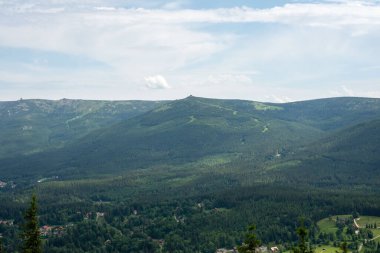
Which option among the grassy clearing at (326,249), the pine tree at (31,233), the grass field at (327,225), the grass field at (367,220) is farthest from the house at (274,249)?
the pine tree at (31,233)

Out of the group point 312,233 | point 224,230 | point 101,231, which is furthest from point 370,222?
point 101,231

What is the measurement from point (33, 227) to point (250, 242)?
30.0 m

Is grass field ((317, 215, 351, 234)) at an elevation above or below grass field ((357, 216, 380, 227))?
below

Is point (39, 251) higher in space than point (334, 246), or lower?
higher

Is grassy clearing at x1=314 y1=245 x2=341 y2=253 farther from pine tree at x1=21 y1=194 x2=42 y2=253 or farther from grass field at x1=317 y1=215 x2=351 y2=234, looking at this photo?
pine tree at x1=21 y1=194 x2=42 y2=253

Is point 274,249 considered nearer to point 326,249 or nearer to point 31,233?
point 326,249

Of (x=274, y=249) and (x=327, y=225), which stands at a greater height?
(x=327, y=225)

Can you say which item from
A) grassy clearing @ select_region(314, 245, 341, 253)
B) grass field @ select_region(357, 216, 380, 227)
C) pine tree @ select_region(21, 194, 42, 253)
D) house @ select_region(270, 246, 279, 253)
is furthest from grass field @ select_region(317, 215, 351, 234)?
pine tree @ select_region(21, 194, 42, 253)

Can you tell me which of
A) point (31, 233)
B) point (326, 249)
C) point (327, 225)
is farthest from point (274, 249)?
point (31, 233)

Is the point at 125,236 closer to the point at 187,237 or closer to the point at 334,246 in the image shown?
the point at 187,237

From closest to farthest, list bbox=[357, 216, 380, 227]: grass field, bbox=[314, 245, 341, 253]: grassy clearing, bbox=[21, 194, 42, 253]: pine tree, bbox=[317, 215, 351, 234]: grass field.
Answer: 1. bbox=[21, 194, 42, 253]: pine tree
2. bbox=[314, 245, 341, 253]: grassy clearing
3. bbox=[317, 215, 351, 234]: grass field
4. bbox=[357, 216, 380, 227]: grass field

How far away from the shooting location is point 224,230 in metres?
192

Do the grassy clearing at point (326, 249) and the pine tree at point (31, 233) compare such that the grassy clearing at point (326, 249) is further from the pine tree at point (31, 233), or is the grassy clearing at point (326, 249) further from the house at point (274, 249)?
the pine tree at point (31, 233)

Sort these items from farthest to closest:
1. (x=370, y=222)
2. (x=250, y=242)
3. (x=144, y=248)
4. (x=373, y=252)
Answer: (x=370, y=222)
(x=144, y=248)
(x=373, y=252)
(x=250, y=242)
